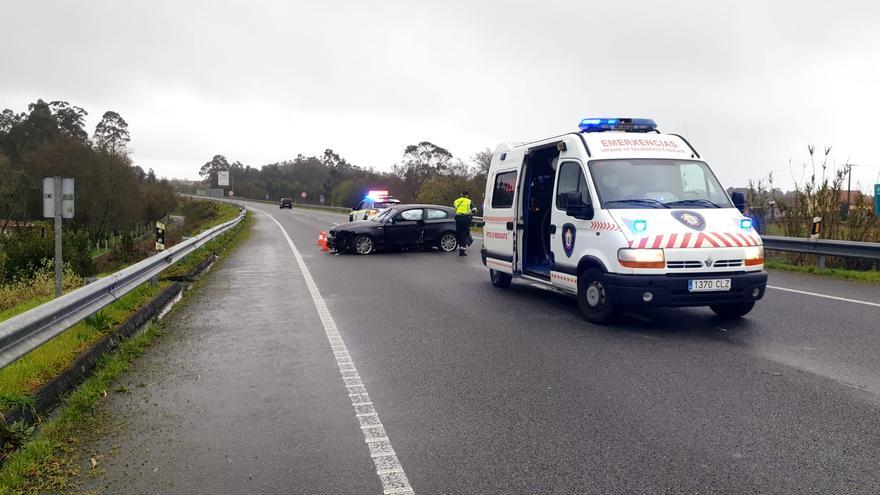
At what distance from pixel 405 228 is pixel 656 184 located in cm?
1137

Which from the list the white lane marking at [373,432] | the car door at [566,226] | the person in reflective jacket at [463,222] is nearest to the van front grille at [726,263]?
the car door at [566,226]

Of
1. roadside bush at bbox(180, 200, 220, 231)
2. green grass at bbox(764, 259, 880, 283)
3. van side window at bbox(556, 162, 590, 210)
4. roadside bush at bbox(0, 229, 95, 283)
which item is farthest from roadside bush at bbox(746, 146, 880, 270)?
roadside bush at bbox(180, 200, 220, 231)

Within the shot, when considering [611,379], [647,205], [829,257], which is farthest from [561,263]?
[829,257]

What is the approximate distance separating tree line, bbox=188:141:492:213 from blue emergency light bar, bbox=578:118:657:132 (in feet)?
101

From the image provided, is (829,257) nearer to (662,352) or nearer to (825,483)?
(662,352)

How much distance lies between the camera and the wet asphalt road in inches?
144

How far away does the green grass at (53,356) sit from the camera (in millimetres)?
4816

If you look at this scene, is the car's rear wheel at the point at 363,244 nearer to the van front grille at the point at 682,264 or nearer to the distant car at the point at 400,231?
the distant car at the point at 400,231

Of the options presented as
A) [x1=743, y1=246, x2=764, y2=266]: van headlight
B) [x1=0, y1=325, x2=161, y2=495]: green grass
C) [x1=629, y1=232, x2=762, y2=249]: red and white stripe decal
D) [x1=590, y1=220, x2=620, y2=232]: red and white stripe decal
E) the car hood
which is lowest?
[x1=0, y1=325, x2=161, y2=495]: green grass

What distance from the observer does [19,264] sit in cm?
2239

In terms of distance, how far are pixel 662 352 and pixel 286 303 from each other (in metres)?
5.48

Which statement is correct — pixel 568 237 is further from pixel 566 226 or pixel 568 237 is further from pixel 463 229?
pixel 463 229

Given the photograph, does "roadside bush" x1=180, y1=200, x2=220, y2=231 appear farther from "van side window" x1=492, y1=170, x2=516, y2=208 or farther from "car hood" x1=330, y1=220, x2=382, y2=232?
"van side window" x1=492, y1=170, x2=516, y2=208

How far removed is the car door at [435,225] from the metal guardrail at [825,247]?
8.37 meters
